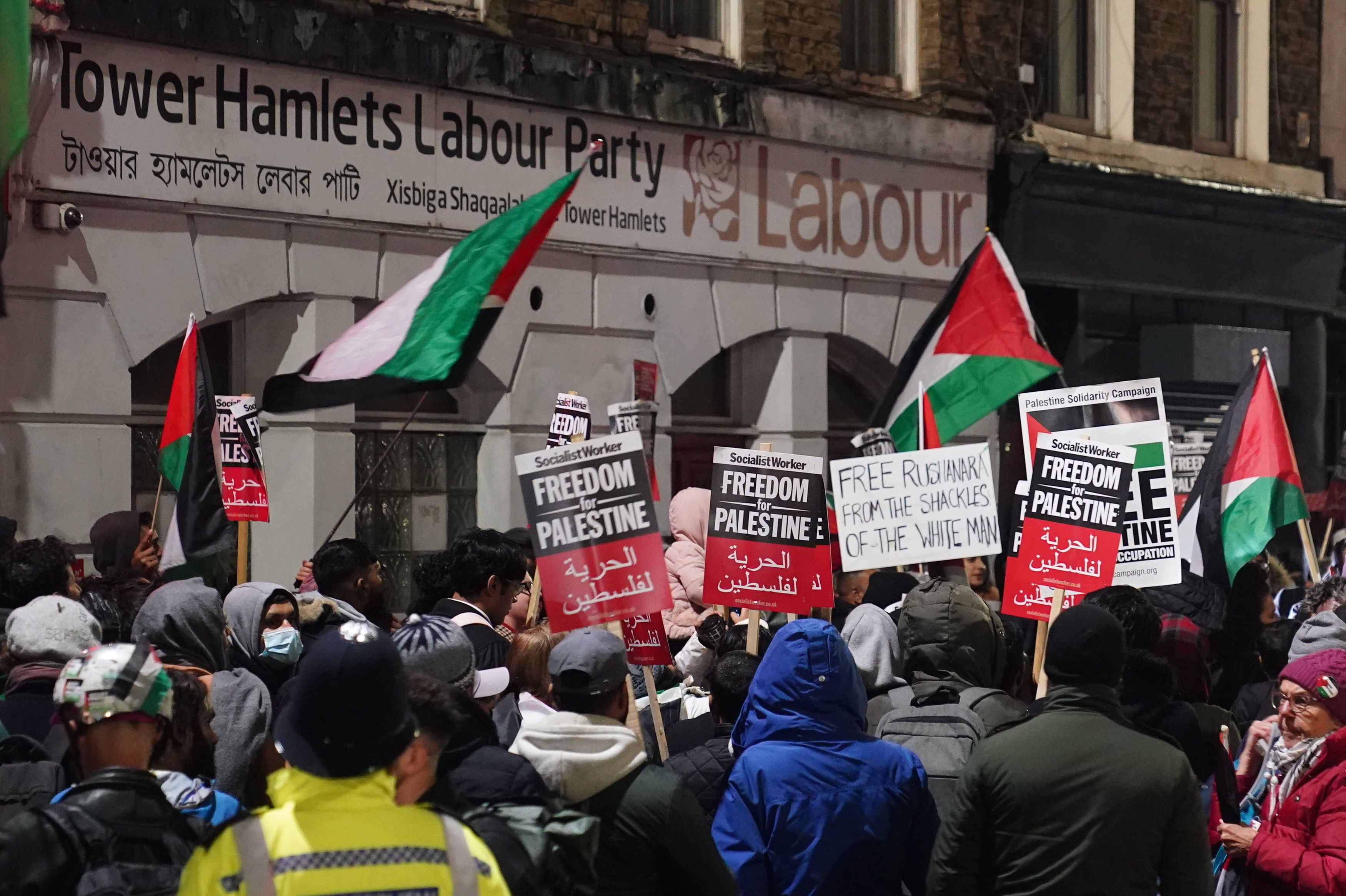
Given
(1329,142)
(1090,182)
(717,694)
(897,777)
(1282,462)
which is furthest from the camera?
(1329,142)

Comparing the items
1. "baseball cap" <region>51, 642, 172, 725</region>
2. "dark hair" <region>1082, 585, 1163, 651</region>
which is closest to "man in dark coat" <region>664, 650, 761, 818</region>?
"dark hair" <region>1082, 585, 1163, 651</region>

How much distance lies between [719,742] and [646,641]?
156 cm

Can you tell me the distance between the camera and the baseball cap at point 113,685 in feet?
11.7

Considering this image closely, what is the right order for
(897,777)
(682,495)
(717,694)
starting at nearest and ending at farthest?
(897,777)
(717,694)
(682,495)

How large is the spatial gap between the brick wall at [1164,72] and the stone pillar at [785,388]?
442 cm

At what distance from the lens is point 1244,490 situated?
10.4 meters

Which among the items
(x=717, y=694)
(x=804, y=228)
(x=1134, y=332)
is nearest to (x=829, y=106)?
(x=804, y=228)

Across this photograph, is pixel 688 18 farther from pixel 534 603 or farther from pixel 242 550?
pixel 534 603

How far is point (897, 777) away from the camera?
4738 millimetres

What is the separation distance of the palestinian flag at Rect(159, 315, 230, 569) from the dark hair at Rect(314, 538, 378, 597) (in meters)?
1.53

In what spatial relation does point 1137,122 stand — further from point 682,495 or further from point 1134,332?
point 682,495

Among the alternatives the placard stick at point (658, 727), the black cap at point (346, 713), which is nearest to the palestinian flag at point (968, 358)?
the placard stick at point (658, 727)

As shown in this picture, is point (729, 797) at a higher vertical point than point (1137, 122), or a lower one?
lower

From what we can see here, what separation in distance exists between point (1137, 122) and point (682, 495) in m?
9.02
